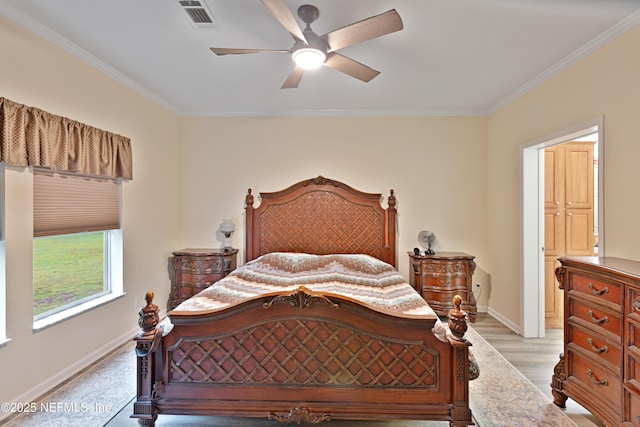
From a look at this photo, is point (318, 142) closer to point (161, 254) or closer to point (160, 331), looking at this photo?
point (161, 254)

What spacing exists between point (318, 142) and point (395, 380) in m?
3.21

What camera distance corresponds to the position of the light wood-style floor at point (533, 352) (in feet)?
7.38

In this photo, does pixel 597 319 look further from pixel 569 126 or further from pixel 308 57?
pixel 308 57

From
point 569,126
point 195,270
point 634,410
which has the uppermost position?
point 569,126

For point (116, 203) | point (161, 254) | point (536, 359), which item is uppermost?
point (116, 203)

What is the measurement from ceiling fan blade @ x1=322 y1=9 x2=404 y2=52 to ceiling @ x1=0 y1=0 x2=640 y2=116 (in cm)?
23

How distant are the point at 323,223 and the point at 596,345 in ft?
9.53

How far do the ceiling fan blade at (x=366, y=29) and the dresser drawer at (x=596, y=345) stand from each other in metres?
2.29

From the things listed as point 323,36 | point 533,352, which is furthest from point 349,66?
point 533,352

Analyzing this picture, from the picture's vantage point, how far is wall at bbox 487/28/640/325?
2.31 meters

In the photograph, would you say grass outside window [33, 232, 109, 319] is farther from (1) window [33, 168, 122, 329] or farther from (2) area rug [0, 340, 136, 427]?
(2) area rug [0, 340, 136, 427]

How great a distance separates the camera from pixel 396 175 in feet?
14.4

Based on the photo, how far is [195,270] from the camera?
396cm

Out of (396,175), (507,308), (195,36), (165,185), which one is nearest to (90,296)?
(165,185)
